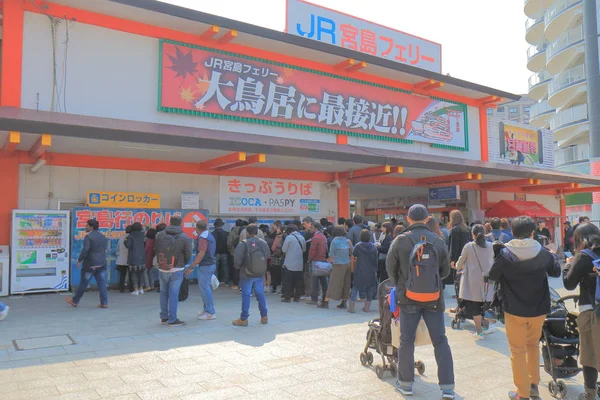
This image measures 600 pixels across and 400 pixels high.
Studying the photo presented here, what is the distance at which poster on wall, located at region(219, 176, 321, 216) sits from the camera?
1280cm

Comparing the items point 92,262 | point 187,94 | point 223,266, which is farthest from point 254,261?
point 187,94

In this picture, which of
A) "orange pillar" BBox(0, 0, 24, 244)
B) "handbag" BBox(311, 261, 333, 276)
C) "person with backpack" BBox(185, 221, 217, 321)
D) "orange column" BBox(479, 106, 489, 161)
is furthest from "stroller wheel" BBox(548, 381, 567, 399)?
"orange column" BBox(479, 106, 489, 161)

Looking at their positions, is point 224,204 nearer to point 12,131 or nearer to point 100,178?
point 100,178

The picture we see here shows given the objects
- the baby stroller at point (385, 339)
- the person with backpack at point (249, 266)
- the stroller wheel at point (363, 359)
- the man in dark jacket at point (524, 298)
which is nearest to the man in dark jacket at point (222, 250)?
the person with backpack at point (249, 266)

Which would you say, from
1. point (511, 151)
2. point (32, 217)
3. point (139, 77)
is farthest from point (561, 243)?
point (32, 217)

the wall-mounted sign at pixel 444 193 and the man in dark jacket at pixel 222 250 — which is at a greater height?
the wall-mounted sign at pixel 444 193

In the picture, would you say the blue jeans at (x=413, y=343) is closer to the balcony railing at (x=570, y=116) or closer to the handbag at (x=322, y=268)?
the handbag at (x=322, y=268)

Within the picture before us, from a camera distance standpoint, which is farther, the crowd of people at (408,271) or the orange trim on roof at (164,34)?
the orange trim on roof at (164,34)

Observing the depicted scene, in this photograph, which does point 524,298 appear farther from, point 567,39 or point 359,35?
point 567,39

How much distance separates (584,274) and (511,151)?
16812 millimetres

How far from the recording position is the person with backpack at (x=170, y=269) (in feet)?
23.8

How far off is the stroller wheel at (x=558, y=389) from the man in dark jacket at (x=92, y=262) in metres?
7.46

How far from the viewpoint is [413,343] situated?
438 cm

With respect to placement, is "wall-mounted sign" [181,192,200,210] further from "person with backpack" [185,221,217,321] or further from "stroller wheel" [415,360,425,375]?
"stroller wheel" [415,360,425,375]
